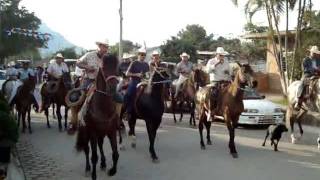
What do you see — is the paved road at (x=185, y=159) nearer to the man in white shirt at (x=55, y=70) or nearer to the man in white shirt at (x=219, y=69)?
the man in white shirt at (x=219, y=69)

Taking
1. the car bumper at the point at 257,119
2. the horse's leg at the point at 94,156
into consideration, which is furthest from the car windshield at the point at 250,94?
the horse's leg at the point at 94,156

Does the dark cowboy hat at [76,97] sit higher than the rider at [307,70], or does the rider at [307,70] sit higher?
the rider at [307,70]

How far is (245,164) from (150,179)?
8.53ft

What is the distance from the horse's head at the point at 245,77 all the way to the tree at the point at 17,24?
53.2 meters

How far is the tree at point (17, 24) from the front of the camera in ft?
210

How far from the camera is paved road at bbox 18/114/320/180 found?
10492 millimetres

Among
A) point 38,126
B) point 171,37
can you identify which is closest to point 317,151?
point 38,126

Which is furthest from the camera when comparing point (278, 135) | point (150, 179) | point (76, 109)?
point (278, 135)

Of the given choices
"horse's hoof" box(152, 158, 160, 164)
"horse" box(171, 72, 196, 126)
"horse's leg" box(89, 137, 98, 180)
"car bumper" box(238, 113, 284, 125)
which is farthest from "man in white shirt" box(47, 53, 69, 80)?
"horse's leg" box(89, 137, 98, 180)

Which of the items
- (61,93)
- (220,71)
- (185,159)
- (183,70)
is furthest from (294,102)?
(61,93)

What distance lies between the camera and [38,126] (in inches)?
738

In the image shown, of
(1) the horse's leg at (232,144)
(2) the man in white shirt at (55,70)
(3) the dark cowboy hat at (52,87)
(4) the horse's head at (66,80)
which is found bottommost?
(1) the horse's leg at (232,144)

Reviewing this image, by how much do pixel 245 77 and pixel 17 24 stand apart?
189ft

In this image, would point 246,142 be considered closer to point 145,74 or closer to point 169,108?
point 145,74
